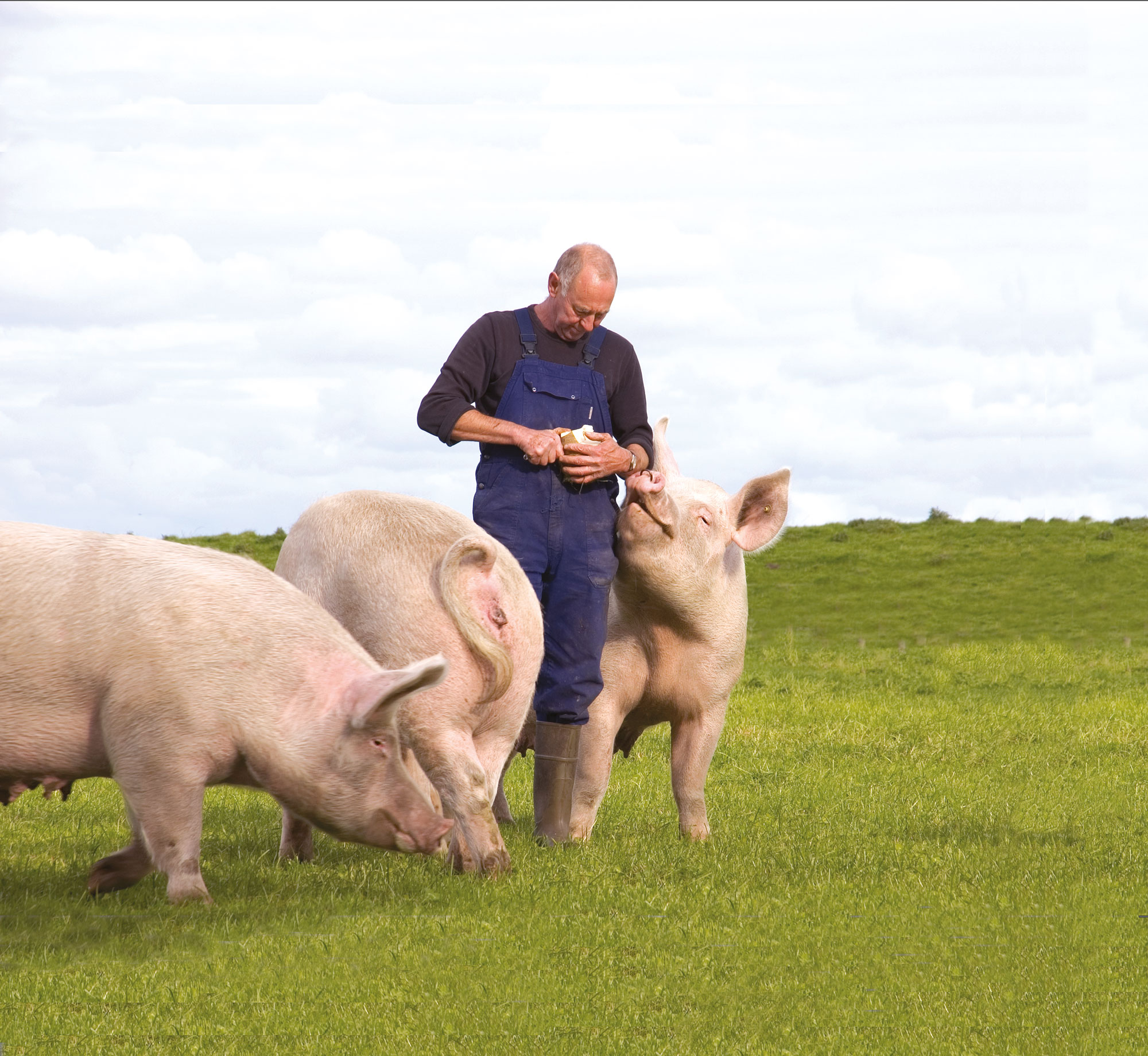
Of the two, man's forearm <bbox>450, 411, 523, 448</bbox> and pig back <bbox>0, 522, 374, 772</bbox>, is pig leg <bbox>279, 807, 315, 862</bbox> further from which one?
man's forearm <bbox>450, 411, 523, 448</bbox>

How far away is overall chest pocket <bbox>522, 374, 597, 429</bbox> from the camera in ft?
24.6

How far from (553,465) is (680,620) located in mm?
1112

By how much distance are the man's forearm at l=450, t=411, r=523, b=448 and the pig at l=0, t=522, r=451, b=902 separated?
1528mm

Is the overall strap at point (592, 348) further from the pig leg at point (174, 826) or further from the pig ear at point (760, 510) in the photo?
the pig leg at point (174, 826)

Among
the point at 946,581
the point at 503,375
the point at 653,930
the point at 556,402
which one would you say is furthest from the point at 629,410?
the point at 946,581

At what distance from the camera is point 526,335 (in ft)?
24.8

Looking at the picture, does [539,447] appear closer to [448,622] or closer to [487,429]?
[487,429]

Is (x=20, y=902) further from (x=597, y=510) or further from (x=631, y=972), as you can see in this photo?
(x=597, y=510)

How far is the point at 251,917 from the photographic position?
5.84 m

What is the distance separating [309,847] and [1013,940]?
361 cm

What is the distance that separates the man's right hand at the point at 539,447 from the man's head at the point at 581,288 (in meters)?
0.70

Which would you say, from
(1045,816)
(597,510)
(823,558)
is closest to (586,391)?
(597,510)

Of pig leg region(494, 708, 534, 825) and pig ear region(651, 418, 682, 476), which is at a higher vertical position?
pig ear region(651, 418, 682, 476)

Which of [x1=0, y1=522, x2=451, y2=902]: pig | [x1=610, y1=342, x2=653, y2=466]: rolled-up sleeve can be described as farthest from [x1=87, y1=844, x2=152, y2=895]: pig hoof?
[x1=610, y1=342, x2=653, y2=466]: rolled-up sleeve
